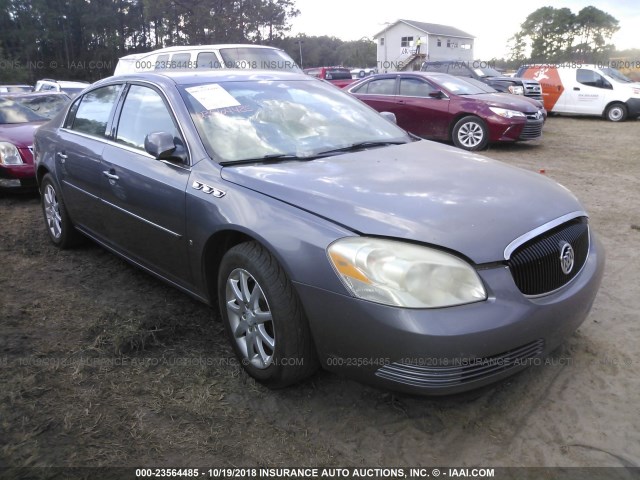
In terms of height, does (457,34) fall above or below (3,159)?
above

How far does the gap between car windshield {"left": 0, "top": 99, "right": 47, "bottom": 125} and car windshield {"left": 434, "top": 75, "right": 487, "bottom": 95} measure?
710 cm

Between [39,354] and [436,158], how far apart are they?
2578 millimetres

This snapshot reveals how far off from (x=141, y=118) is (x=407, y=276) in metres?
2.31

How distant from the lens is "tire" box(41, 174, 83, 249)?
4.53 m

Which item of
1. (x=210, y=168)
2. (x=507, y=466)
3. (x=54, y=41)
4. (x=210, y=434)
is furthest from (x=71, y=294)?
(x=54, y=41)

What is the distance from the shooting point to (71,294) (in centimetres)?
383

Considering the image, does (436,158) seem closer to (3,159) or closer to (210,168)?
(210,168)

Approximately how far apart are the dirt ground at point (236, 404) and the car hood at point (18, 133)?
3.73 metres

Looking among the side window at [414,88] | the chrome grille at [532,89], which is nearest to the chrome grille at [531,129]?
the side window at [414,88]

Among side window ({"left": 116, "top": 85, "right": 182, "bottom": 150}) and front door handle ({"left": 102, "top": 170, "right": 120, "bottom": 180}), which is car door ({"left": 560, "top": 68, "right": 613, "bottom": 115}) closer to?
side window ({"left": 116, "top": 85, "right": 182, "bottom": 150})

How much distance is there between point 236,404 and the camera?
252 centimetres

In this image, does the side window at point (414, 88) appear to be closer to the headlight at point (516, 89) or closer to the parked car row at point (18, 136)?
the headlight at point (516, 89)

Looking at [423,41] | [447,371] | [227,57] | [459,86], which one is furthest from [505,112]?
[423,41]

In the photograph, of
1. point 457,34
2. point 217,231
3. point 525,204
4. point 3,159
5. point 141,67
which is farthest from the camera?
point 457,34
